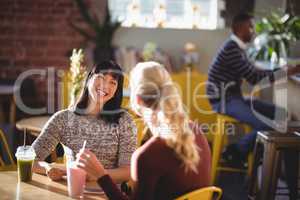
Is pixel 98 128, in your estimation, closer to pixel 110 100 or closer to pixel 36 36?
pixel 110 100

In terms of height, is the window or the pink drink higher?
the window

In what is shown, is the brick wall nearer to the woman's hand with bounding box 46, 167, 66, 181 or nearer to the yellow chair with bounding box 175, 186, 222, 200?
the woman's hand with bounding box 46, 167, 66, 181

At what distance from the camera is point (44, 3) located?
222 inches

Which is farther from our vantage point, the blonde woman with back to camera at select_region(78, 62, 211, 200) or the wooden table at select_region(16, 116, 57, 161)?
the wooden table at select_region(16, 116, 57, 161)

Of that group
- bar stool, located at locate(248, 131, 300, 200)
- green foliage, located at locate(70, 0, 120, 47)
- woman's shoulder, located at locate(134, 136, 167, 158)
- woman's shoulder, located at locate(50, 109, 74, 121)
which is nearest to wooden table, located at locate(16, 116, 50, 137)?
woman's shoulder, located at locate(50, 109, 74, 121)

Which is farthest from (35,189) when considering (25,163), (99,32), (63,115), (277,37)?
(99,32)

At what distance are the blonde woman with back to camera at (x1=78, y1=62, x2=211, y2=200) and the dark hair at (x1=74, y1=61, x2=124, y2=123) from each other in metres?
0.54

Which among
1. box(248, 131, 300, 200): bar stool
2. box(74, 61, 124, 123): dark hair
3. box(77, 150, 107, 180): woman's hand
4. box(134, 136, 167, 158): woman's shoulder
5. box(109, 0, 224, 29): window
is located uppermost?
box(109, 0, 224, 29): window

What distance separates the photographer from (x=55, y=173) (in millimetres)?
2408

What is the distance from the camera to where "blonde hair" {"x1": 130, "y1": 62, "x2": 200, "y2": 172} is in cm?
207

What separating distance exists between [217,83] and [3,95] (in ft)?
6.50

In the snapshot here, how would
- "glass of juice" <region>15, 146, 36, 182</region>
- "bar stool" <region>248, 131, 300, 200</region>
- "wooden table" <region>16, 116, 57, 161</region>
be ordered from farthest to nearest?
"wooden table" <region>16, 116, 57, 161</region> < "bar stool" <region>248, 131, 300, 200</region> < "glass of juice" <region>15, 146, 36, 182</region>

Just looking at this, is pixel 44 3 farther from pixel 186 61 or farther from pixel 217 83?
pixel 217 83

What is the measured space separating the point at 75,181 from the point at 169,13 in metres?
3.94
